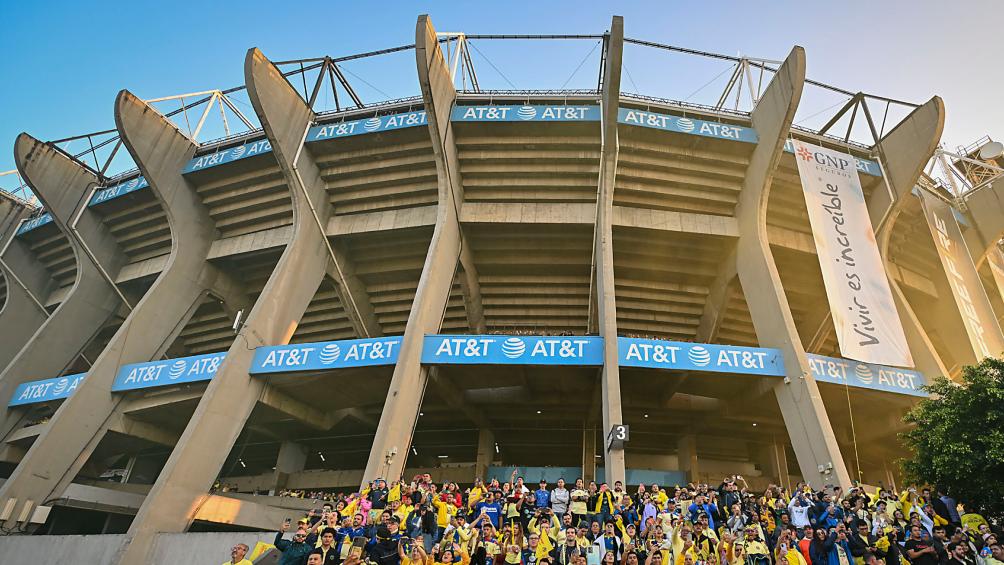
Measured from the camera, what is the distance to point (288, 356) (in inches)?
781

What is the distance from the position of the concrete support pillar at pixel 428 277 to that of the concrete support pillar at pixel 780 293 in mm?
11991

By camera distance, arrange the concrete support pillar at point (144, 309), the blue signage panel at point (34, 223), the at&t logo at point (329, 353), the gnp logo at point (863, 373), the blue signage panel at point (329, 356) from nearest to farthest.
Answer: the gnp logo at point (863, 373) < the blue signage panel at point (329, 356) < the at&t logo at point (329, 353) < the concrete support pillar at point (144, 309) < the blue signage panel at point (34, 223)

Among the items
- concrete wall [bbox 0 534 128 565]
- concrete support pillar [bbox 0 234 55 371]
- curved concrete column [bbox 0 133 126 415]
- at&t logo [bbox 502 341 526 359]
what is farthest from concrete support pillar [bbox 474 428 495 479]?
concrete support pillar [bbox 0 234 55 371]

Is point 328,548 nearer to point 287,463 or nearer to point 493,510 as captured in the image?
point 493,510

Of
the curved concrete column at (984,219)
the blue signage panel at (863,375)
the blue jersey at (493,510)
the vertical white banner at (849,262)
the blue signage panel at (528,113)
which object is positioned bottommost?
the blue jersey at (493,510)

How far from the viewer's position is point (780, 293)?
20.1 m

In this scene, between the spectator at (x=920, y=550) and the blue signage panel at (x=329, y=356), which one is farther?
the blue signage panel at (x=329, y=356)

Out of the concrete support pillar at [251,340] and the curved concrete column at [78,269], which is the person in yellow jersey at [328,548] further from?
the curved concrete column at [78,269]

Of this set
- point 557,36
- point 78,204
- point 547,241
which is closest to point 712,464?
point 547,241

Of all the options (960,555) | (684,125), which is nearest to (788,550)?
(960,555)

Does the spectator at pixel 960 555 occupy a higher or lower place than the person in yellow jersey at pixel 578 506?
lower

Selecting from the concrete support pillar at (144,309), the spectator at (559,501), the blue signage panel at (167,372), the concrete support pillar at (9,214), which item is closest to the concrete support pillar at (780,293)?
the spectator at (559,501)

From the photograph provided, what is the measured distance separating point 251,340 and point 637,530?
15.2m

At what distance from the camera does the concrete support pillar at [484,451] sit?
25.7m
